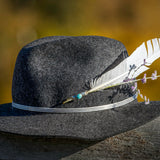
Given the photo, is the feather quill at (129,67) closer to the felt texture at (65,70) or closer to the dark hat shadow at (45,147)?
the felt texture at (65,70)

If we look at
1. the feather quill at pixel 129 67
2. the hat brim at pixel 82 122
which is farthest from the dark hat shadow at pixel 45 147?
the feather quill at pixel 129 67

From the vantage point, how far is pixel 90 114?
848 millimetres

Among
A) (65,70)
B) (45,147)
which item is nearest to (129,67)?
(65,70)

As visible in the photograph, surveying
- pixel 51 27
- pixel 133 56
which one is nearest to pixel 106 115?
pixel 133 56

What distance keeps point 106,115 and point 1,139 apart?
1.25ft

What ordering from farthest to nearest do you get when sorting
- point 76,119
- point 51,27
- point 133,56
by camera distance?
point 51,27 → point 133,56 → point 76,119

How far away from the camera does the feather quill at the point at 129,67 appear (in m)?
0.85

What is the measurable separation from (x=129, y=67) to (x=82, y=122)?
290 millimetres

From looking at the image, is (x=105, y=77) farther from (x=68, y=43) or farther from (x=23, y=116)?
(x=23, y=116)

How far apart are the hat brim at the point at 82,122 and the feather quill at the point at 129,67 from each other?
9 centimetres

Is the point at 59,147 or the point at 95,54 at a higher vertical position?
the point at 95,54

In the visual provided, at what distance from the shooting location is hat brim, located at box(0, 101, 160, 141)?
2.51ft

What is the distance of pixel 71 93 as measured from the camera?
84 centimetres

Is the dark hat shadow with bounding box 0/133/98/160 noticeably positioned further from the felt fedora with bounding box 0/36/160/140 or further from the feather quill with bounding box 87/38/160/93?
the feather quill with bounding box 87/38/160/93
